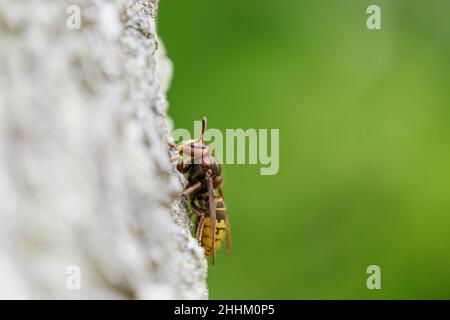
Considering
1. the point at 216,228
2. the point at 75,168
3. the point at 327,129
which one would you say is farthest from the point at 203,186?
the point at 327,129

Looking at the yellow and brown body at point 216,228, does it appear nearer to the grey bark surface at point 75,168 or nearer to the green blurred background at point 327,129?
the grey bark surface at point 75,168

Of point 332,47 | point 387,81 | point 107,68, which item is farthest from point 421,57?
point 107,68

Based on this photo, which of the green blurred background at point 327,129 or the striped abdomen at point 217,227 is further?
the green blurred background at point 327,129

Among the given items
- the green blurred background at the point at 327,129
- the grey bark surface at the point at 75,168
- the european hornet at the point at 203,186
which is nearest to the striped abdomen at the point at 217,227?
the european hornet at the point at 203,186

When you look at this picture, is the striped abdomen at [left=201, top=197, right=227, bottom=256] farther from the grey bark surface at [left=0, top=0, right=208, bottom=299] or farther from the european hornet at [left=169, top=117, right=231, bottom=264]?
the grey bark surface at [left=0, top=0, right=208, bottom=299]

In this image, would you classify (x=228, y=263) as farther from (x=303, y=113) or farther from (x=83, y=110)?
(x=83, y=110)

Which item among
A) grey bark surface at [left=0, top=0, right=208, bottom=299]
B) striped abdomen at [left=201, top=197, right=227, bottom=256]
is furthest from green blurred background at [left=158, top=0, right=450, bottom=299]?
grey bark surface at [left=0, top=0, right=208, bottom=299]
